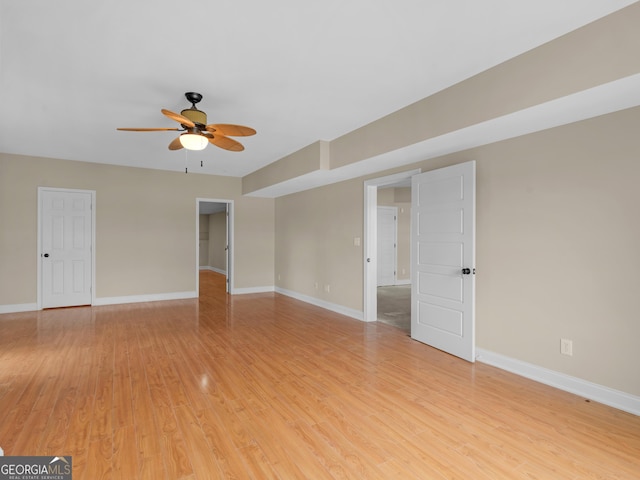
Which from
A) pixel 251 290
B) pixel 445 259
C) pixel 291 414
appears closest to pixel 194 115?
pixel 291 414

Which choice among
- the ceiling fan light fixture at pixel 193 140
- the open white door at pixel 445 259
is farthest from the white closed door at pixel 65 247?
the open white door at pixel 445 259

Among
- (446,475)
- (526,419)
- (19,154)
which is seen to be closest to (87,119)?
(19,154)

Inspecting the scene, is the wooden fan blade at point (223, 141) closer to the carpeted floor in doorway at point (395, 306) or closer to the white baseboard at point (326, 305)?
the white baseboard at point (326, 305)

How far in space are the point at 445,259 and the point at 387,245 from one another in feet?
16.4

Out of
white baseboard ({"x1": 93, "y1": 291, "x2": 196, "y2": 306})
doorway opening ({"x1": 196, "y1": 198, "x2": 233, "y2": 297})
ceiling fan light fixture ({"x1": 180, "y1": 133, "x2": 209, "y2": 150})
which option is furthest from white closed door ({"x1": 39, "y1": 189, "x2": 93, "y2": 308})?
ceiling fan light fixture ({"x1": 180, "y1": 133, "x2": 209, "y2": 150})

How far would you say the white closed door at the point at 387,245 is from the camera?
870 cm

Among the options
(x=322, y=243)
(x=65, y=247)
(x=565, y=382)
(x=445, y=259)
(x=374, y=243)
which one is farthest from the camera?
(x=322, y=243)

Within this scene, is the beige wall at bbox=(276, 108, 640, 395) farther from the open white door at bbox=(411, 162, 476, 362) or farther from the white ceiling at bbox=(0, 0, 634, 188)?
the white ceiling at bbox=(0, 0, 634, 188)

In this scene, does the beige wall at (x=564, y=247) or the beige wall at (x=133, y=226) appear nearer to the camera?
the beige wall at (x=564, y=247)

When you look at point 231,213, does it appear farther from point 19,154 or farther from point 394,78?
point 394,78

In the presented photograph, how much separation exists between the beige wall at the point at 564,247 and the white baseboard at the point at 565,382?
2.0 inches

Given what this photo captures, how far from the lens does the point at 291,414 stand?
8.00 ft

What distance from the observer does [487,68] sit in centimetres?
269

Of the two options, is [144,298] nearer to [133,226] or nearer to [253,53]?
[133,226]
